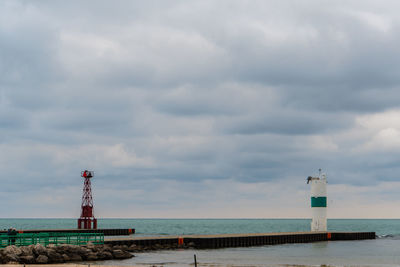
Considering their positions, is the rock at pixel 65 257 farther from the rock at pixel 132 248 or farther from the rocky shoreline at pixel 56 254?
A: the rock at pixel 132 248

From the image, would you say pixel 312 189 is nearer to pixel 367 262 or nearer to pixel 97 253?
pixel 367 262

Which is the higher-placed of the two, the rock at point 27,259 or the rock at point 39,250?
the rock at point 39,250

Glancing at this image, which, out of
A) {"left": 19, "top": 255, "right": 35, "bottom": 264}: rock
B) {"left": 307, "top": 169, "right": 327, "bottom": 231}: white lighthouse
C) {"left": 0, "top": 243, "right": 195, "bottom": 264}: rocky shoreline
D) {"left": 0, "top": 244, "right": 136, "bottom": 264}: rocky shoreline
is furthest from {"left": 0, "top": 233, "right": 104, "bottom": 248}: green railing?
{"left": 307, "top": 169, "right": 327, "bottom": 231}: white lighthouse

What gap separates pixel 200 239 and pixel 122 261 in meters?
16.1

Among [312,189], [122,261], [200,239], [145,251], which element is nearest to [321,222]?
[312,189]

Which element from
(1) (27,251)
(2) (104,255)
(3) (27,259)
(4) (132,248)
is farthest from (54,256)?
(4) (132,248)

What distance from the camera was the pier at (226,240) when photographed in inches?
2122

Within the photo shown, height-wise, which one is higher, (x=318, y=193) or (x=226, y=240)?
(x=318, y=193)

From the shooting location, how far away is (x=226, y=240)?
194ft

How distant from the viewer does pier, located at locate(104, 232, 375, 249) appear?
177ft

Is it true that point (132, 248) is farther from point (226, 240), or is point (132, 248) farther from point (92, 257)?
point (226, 240)

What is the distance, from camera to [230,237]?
2384 inches

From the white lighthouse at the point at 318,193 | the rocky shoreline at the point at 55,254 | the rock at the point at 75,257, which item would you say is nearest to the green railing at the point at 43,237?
the rocky shoreline at the point at 55,254

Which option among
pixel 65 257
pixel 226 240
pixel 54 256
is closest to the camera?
pixel 54 256
